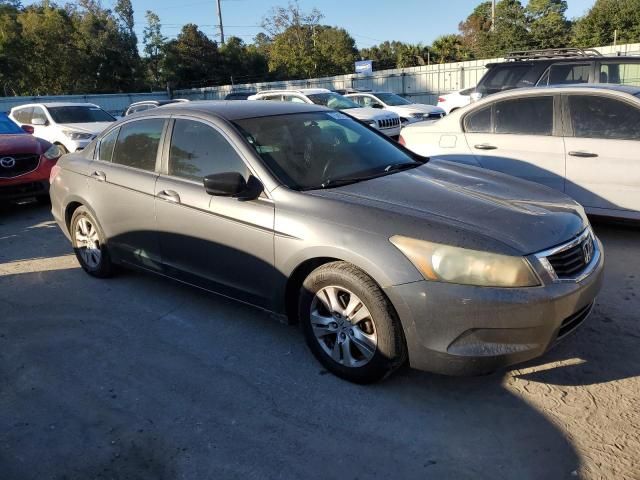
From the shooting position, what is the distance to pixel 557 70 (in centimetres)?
1024

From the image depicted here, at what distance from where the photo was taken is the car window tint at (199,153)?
3795 millimetres

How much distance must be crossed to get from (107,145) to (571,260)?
4.06m

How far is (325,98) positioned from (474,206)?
12.8m

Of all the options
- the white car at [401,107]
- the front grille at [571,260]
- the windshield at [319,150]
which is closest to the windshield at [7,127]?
the windshield at [319,150]

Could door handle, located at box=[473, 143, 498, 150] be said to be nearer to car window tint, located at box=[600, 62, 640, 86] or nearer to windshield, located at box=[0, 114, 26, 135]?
Result: car window tint, located at box=[600, 62, 640, 86]

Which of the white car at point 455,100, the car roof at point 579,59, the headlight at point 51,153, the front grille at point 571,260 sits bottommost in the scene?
the front grille at point 571,260

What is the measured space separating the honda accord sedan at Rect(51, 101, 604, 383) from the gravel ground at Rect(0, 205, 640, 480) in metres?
0.32

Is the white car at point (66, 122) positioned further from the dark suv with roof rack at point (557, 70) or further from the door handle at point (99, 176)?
the dark suv with roof rack at point (557, 70)

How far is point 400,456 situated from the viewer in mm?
2635

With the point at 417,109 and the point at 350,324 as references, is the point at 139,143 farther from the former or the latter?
the point at 417,109

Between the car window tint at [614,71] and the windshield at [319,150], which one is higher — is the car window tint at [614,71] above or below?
above

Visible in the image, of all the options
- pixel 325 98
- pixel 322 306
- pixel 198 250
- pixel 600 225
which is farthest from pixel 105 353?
pixel 325 98

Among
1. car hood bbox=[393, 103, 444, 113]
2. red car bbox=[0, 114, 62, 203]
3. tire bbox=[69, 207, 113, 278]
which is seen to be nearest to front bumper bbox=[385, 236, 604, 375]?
tire bbox=[69, 207, 113, 278]

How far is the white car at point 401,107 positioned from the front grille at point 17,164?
1000 centimetres
